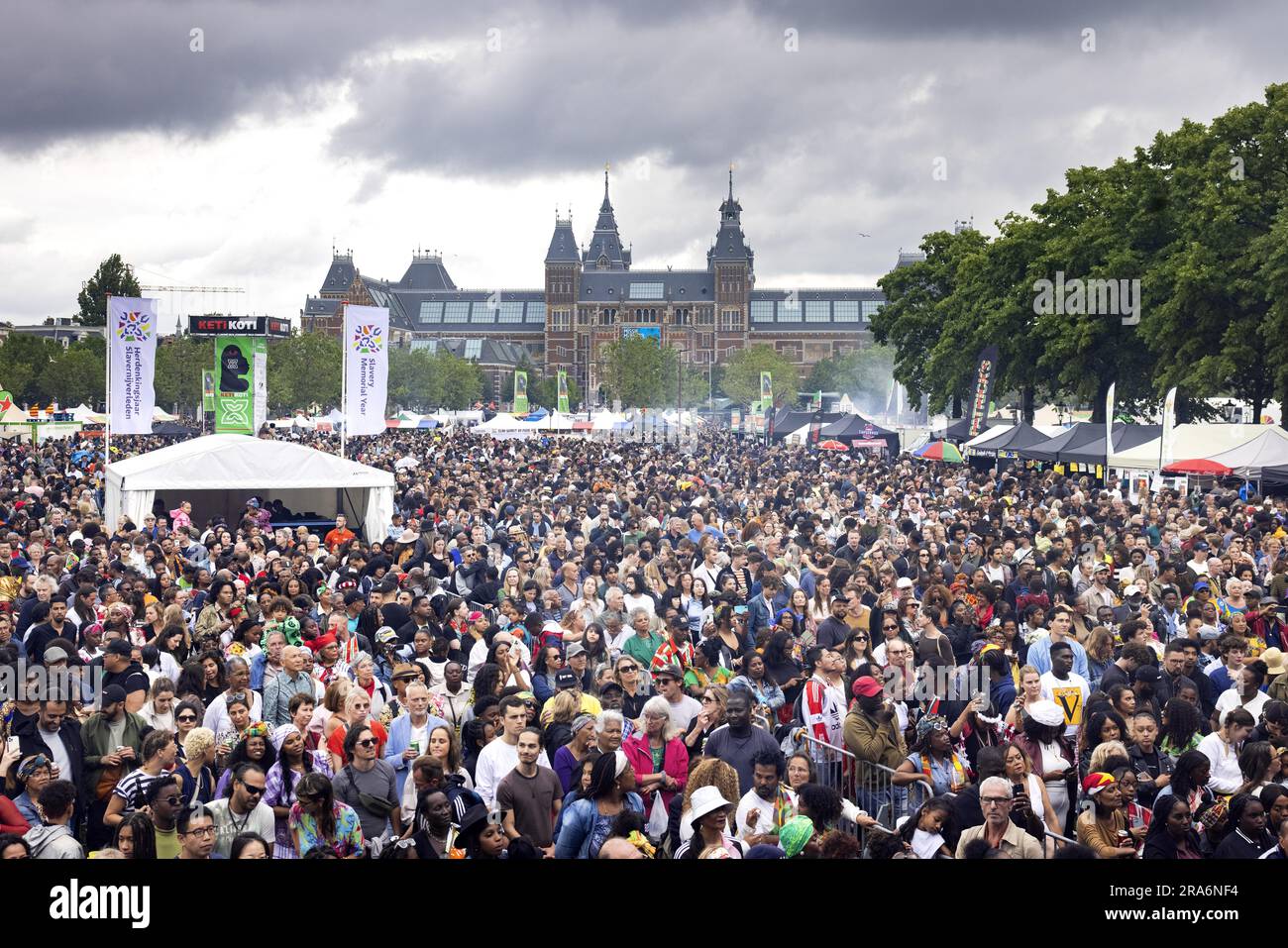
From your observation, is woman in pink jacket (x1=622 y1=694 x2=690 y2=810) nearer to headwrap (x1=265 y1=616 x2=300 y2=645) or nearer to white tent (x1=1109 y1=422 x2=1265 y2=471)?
headwrap (x1=265 y1=616 x2=300 y2=645)

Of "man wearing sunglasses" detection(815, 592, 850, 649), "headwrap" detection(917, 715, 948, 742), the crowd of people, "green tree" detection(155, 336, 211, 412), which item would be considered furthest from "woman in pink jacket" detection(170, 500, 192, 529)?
"green tree" detection(155, 336, 211, 412)

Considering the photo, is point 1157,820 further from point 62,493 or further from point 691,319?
point 691,319

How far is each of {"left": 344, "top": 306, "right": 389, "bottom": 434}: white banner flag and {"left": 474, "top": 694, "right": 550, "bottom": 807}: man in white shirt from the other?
775 inches

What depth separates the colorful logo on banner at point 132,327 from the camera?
24516 millimetres

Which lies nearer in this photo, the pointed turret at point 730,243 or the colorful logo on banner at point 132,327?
the colorful logo on banner at point 132,327

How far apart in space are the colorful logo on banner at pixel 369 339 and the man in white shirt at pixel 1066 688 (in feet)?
65.4

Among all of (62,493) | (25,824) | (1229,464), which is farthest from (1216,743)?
(62,493)

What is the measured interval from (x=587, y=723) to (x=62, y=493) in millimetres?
21244

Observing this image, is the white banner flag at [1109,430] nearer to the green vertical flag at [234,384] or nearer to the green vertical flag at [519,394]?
the green vertical flag at [234,384]

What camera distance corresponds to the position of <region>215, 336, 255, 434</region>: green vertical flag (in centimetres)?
2791

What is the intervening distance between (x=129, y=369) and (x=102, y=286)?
3425 inches

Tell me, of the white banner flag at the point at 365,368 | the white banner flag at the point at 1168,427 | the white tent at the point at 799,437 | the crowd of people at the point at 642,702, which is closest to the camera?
the crowd of people at the point at 642,702

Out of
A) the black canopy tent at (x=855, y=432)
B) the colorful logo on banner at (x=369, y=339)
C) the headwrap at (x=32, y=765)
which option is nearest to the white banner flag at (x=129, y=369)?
the colorful logo on banner at (x=369, y=339)
